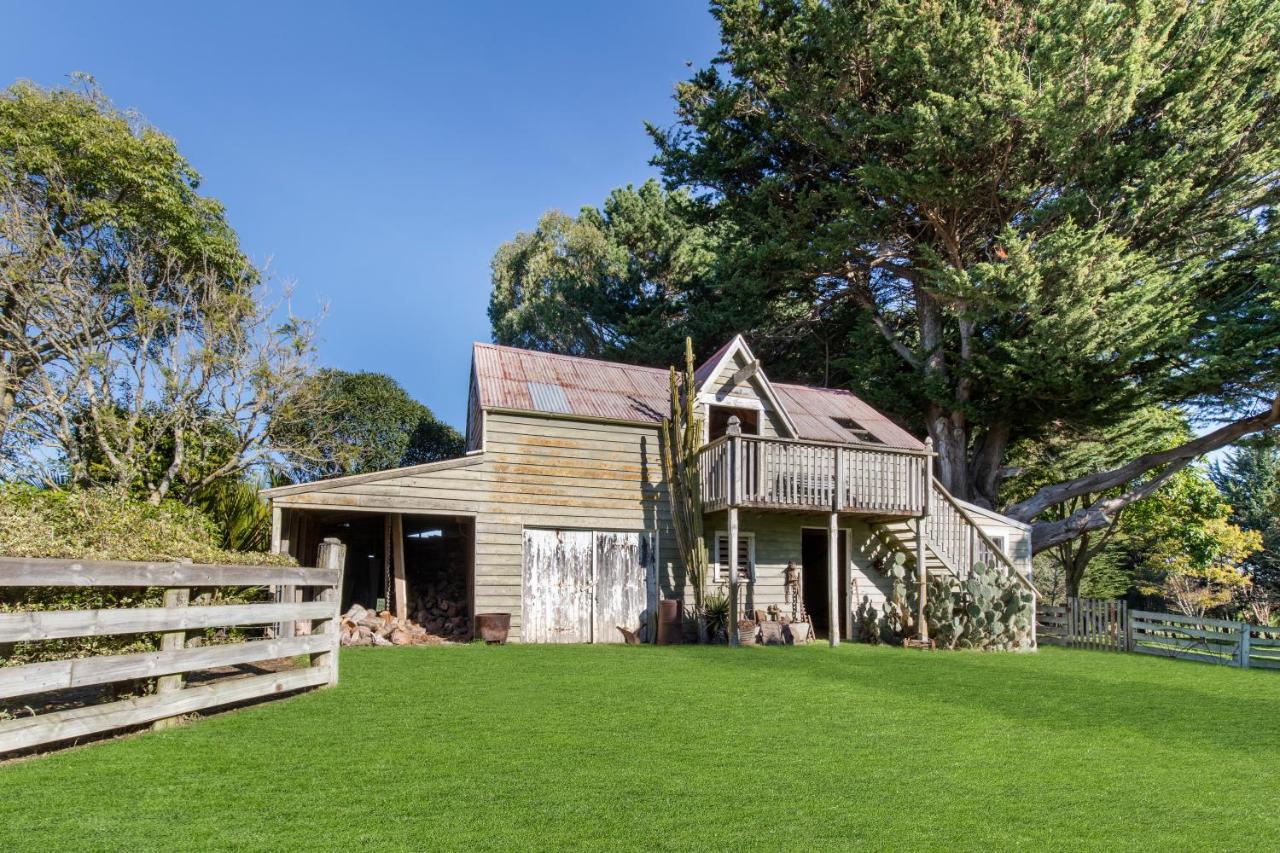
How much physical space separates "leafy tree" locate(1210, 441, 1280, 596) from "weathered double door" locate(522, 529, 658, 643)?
2418 cm

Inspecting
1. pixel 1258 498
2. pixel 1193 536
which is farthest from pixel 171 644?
pixel 1258 498

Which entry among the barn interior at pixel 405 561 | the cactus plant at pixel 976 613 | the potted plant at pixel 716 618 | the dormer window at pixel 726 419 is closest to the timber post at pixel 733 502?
the potted plant at pixel 716 618

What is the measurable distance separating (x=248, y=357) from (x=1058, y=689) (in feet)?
52.6

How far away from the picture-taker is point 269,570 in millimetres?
6801

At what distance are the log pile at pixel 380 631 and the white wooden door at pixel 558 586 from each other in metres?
1.65

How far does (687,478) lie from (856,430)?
203 inches

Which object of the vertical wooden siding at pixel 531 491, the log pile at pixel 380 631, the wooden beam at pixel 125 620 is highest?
the vertical wooden siding at pixel 531 491

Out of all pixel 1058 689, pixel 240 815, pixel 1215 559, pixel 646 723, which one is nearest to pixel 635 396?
pixel 1058 689

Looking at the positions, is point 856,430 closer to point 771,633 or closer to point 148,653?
point 771,633

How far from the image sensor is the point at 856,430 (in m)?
18.3

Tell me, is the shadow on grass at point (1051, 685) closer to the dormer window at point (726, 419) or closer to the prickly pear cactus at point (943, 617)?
the prickly pear cactus at point (943, 617)

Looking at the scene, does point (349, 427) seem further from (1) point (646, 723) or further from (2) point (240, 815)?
(2) point (240, 815)

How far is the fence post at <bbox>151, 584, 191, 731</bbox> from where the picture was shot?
566 cm

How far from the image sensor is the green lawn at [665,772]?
148 inches
